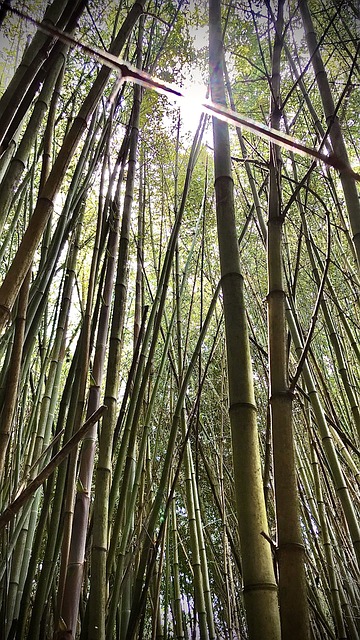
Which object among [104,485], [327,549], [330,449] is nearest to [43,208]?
[104,485]

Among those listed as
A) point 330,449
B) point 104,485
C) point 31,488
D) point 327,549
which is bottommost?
point 31,488

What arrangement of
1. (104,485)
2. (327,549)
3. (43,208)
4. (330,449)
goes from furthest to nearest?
(327,549) → (330,449) → (104,485) → (43,208)

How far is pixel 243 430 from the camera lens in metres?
0.63

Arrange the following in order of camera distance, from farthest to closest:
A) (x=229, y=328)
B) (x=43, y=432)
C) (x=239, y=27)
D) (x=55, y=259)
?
(x=239, y=27) < (x=43, y=432) < (x=55, y=259) < (x=229, y=328)

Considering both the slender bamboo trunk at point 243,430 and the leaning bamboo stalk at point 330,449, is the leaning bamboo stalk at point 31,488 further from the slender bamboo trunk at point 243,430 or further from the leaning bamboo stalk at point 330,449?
the leaning bamboo stalk at point 330,449

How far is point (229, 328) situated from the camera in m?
0.70

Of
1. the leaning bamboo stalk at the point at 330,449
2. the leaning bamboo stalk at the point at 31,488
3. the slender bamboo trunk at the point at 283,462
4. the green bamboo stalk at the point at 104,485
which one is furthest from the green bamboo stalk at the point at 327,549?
the leaning bamboo stalk at the point at 31,488

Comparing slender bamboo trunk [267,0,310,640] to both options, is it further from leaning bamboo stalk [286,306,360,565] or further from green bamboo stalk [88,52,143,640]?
leaning bamboo stalk [286,306,360,565]

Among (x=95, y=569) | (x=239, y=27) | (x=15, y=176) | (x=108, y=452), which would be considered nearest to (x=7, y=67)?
(x=239, y=27)

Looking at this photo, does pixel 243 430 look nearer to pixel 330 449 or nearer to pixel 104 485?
pixel 104 485

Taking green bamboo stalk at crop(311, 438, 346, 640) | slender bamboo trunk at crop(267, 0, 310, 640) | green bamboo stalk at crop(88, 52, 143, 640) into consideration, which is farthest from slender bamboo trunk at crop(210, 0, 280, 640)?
green bamboo stalk at crop(311, 438, 346, 640)

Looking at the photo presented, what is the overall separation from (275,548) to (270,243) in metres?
0.44

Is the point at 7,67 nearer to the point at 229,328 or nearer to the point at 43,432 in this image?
the point at 43,432

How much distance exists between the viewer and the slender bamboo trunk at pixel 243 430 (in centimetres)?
54
